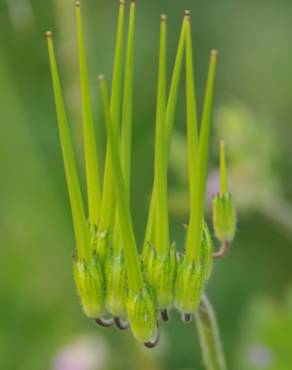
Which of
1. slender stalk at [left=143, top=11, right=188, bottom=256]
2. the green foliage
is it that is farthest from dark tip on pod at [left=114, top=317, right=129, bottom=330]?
the green foliage

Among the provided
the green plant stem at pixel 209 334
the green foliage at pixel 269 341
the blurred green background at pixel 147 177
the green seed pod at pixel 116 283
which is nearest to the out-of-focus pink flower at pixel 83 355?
the blurred green background at pixel 147 177

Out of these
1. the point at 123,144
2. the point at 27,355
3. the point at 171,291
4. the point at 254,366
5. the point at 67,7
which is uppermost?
the point at 123,144

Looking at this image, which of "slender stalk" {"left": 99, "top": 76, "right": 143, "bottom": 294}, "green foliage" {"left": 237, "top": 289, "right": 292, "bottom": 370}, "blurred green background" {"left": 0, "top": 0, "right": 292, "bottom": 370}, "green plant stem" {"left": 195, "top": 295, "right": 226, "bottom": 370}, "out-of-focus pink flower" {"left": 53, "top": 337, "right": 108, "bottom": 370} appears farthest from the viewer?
"out-of-focus pink flower" {"left": 53, "top": 337, "right": 108, "bottom": 370}

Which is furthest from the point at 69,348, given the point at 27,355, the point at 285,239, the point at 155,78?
the point at 155,78

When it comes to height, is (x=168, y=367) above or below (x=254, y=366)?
below

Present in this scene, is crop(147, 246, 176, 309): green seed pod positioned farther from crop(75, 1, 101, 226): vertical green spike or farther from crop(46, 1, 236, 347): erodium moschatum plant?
crop(75, 1, 101, 226): vertical green spike

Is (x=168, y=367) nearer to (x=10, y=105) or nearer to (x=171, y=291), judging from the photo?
(x=10, y=105)
